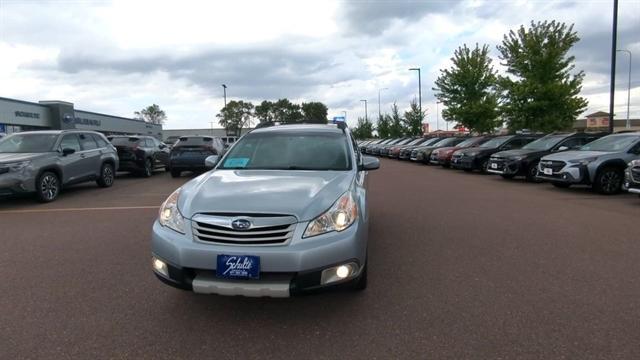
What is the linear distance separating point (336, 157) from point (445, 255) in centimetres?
187

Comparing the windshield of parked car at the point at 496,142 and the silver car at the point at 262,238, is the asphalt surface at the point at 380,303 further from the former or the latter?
the windshield of parked car at the point at 496,142

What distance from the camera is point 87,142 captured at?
1253 cm

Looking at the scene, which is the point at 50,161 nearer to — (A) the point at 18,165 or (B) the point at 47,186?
(B) the point at 47,186

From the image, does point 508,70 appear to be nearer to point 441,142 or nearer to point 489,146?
point 441,142

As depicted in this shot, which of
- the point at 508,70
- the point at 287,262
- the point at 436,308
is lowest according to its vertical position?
the point at 436,308

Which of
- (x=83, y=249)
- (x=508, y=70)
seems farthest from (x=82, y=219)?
(x=508, y=70)

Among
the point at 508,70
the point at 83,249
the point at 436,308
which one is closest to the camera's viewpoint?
the point at 436,308

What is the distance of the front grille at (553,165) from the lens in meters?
11.8

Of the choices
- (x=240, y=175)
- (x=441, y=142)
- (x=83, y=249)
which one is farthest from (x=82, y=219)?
(x=441, y=142)

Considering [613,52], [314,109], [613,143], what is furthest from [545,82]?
[314,109]

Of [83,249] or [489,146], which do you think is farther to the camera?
[489,146]

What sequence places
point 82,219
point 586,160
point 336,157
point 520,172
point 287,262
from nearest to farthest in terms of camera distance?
point 287,262, point 336,157, point 82,219, point 586,160, point 520,172

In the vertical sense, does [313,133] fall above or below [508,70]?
below

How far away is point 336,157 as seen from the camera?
205 inches
